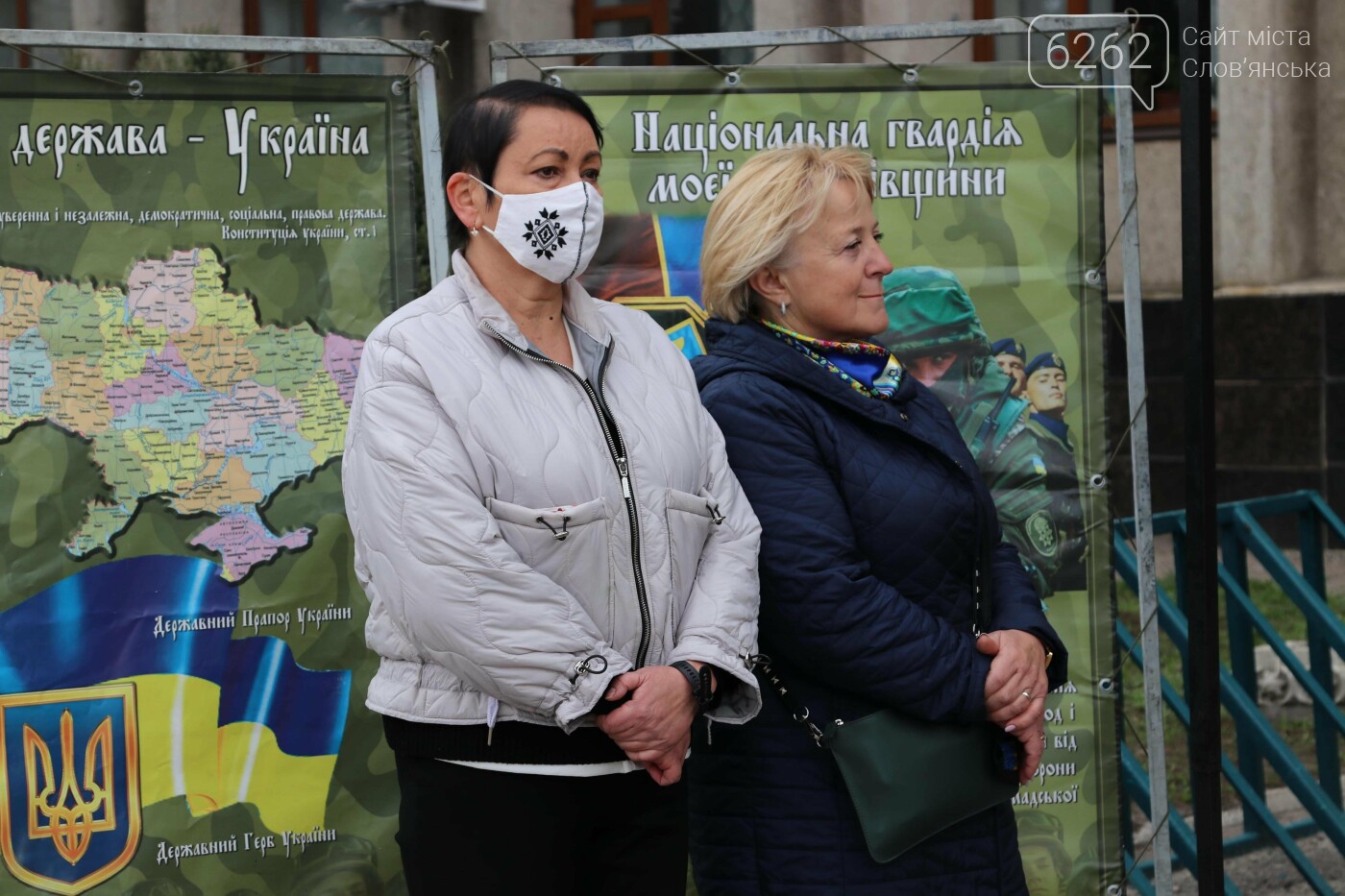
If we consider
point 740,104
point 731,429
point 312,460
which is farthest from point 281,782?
point 740,104

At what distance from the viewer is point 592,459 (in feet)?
7.07

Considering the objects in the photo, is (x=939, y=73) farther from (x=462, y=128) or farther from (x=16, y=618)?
(x=16, y=618)

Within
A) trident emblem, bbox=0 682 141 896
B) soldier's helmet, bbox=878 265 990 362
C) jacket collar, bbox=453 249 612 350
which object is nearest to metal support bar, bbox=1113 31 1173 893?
soldier's helmet, bbox=878 265 990 362

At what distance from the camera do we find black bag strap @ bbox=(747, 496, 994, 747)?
240 cm

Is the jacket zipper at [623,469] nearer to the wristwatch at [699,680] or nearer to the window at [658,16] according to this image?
the wristwatch at [699,680]

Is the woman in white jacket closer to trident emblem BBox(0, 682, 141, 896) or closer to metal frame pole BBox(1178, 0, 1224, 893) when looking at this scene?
metal frame pole BBox(1178, 0, 1224, 893)

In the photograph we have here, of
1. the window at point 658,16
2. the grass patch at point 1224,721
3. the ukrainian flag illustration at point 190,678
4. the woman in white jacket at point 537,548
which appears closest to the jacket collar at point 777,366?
the woman in white jacket at point 537,548

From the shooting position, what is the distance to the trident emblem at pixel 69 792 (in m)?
3.05

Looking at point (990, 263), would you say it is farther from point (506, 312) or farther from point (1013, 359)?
point (506, 312)

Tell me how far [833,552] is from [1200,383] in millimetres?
828

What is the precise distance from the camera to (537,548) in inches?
83.0

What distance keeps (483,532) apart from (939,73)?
6.12ft

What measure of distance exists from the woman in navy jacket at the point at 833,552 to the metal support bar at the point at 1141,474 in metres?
0.92

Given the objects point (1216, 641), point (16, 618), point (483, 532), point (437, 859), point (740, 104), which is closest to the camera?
point (483, 532)
